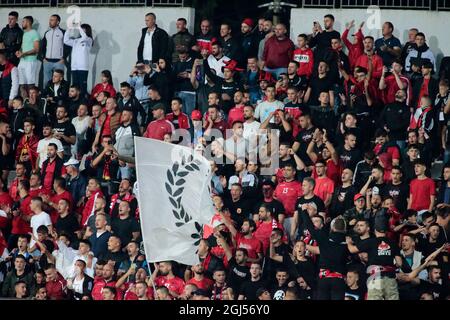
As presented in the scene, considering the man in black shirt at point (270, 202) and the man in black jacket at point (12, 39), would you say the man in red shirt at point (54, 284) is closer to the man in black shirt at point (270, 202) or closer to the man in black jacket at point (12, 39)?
the man in black shirt at point (270, 202)

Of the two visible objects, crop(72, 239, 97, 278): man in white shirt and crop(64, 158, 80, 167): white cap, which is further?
crop(64, 158, 80, 167): white cap

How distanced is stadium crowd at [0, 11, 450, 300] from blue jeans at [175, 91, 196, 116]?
0.9 inches

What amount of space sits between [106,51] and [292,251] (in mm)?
7716

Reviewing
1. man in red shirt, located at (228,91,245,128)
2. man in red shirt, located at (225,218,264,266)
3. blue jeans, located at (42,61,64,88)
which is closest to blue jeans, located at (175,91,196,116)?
man in red shirt, located at (228,91,245,128)

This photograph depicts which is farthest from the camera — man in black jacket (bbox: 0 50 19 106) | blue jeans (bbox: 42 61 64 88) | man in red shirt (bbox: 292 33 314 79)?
blue jeans (bbox: 42 61 64 88)

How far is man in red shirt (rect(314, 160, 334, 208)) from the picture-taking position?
80.8ft

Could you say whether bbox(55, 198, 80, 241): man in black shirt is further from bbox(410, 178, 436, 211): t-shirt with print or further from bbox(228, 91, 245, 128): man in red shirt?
bbox(410, 178, 436, 211): t-shirt with print

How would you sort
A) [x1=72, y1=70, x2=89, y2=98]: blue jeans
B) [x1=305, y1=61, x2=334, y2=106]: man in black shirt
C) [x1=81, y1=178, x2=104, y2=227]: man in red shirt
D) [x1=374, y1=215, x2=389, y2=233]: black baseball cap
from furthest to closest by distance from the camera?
[x1=72, y1=70, x2=89, y2=98]: blue jeans → [x1=305, y1=61, x2=334, y2=106]: man in black shirt → [x1=81, y1=178, x2=104, y2=227]: man in red shirt → [x1=374, y1=215, x2=389, y2=233]: black baseball cap

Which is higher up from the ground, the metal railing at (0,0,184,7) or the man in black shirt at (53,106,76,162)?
the metal railing at (0,0,184,7)

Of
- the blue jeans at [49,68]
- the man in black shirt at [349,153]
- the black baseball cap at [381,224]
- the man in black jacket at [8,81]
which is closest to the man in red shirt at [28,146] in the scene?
the man in black jacket at [8,81]

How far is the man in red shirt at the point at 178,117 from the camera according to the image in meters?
26.9
